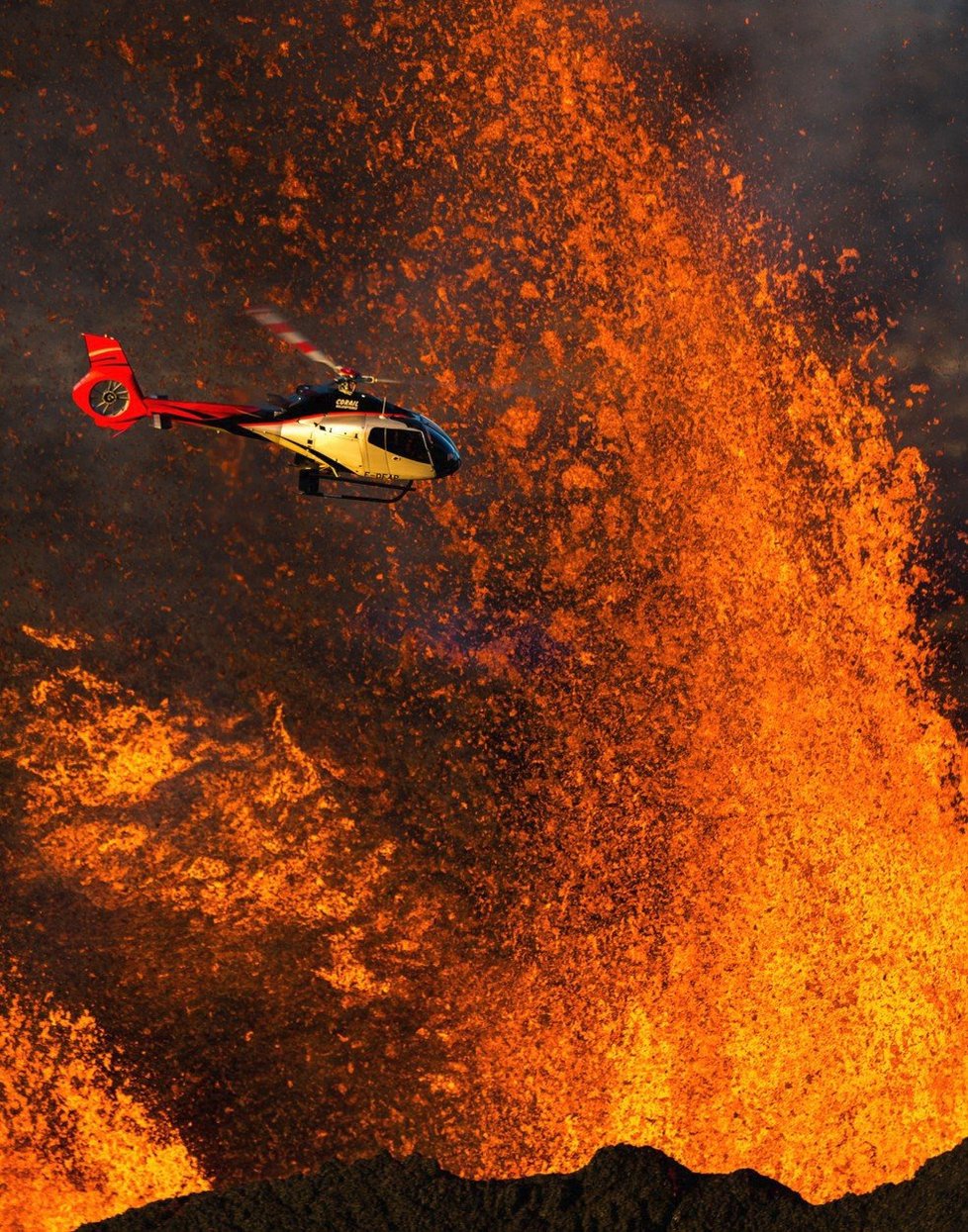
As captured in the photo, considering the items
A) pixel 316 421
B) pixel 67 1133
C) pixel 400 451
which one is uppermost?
pixel 316 421

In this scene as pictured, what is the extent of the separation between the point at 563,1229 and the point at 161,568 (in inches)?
515

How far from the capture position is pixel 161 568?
18766 mm

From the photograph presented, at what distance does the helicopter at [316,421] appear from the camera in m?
17.3

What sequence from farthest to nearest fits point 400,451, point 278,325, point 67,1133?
point 67,1133, point 278,325, point 400,451

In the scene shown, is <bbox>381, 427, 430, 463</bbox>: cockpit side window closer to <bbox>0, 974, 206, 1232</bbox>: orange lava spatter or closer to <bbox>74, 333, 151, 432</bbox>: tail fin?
<bbox>74, 333, 151, 432</bbox>: tail fin

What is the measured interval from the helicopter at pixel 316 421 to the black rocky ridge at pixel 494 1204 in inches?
466

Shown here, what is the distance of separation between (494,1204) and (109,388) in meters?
15.1

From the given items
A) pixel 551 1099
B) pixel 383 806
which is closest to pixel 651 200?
pixel 383 806

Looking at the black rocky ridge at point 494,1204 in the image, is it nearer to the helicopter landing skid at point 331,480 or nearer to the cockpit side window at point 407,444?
the helicopter landing skid at point 331,480

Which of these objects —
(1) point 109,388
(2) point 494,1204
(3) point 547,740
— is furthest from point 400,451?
(2) point 494,1204

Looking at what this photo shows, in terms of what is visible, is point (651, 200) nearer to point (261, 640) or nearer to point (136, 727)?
point (261, 640)

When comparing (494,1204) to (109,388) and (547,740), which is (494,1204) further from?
(109,388)

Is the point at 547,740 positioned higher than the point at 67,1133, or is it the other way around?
the point at 547,740

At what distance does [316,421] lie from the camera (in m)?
17.4
